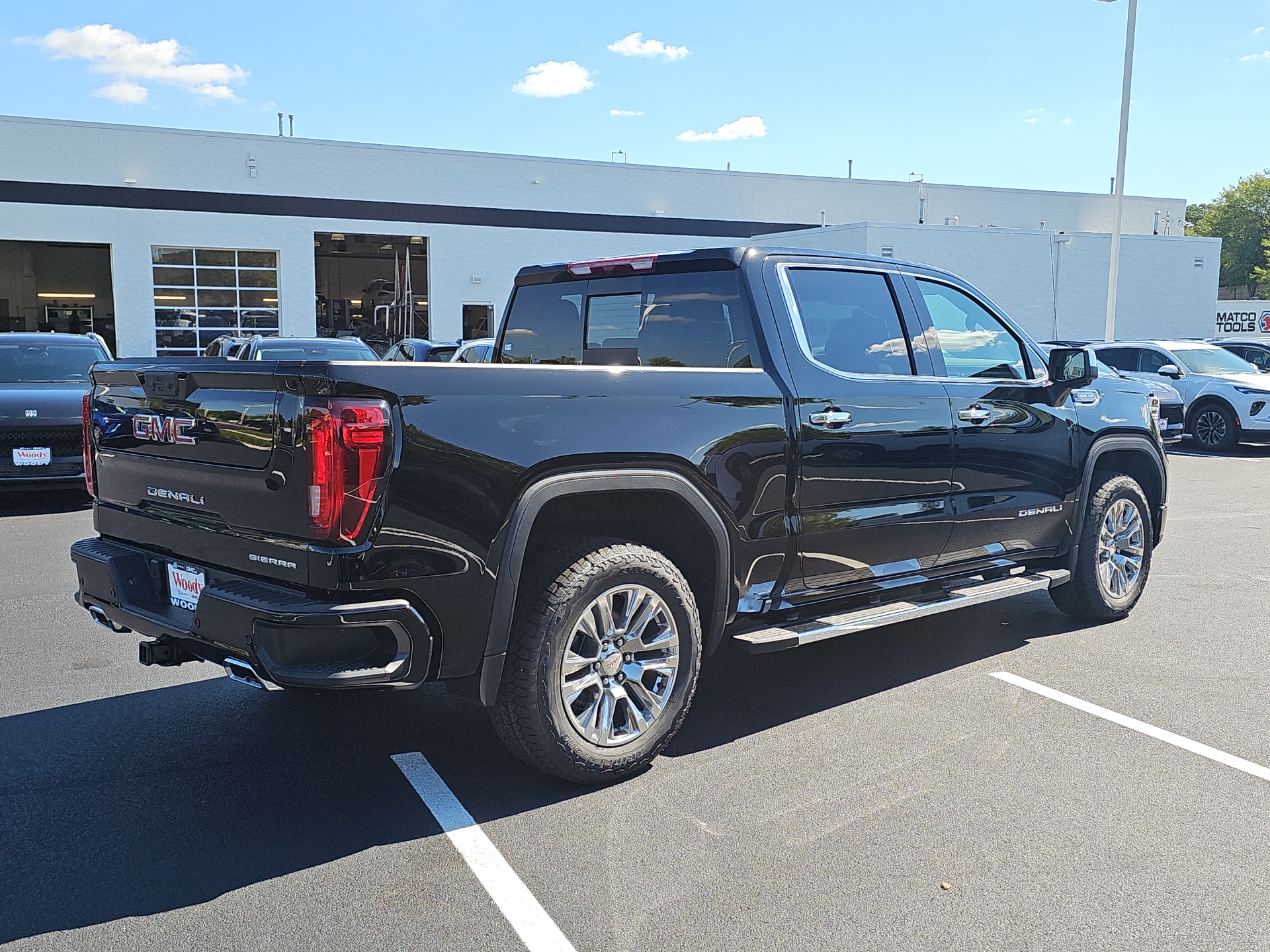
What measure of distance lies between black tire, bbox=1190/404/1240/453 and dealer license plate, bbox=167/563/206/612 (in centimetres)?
1600

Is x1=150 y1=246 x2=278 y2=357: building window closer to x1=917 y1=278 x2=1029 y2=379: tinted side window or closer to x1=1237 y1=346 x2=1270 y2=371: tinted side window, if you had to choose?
x1=1237 y1=346 x2=1270 y2=371: tinted side window

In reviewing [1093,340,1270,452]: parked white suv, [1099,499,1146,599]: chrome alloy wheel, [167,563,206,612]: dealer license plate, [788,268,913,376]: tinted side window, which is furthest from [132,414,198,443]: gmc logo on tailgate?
[1093,340,1270,452]: parked white suv

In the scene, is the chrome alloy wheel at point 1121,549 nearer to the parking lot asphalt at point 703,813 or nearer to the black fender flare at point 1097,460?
the black fender flare at point 1097,460

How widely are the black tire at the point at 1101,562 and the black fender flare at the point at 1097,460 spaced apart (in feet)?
0.17

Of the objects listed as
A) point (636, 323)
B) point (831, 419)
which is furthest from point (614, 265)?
point (831, 419)

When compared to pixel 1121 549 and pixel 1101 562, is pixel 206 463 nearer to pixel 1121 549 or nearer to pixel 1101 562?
pixel 1101 562

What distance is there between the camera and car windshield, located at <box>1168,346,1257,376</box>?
1662 centimetres

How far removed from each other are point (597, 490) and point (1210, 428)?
15.4 meters

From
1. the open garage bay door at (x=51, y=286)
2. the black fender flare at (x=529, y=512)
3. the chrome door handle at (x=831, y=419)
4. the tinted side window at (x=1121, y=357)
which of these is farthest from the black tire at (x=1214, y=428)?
the open garage bay door at (x=51, y=286)

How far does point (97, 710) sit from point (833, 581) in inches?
129

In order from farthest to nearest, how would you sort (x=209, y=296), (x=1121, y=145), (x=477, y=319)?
1. (x=477, y=319)
2. (x=209, y=296)
3. (x=1121, y=145)

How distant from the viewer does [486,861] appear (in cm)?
329

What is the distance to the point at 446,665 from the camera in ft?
11.3

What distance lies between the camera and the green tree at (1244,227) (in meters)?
85.1
